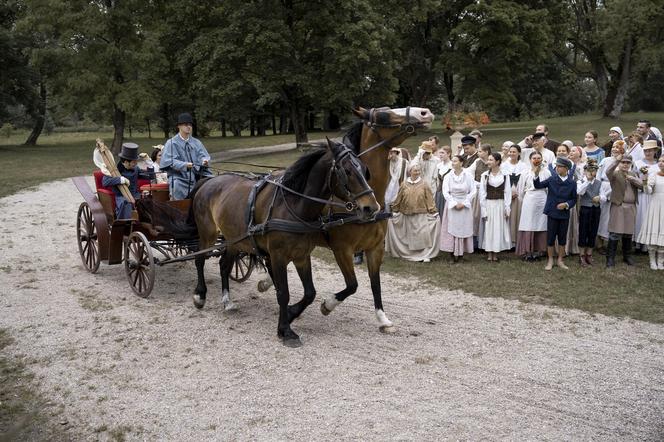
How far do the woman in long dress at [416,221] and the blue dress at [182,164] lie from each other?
366cm

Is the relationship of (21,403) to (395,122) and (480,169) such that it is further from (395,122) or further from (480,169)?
(480,169)

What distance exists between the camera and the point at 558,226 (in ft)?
30.7

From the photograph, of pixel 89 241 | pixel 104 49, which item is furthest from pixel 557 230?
pixel 104 49

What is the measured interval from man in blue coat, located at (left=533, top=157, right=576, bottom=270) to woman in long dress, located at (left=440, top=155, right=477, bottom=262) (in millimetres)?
1322

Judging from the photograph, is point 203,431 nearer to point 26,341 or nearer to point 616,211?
point 26,341

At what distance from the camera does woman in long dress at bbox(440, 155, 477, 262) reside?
10.1m

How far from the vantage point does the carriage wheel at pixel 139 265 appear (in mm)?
7991

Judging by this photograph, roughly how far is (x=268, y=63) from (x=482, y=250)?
67.7ft

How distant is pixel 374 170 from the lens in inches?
259

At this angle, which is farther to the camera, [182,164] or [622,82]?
[622,82]

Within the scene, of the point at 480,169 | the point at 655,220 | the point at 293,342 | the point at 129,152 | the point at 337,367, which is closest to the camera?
the point at 337,367

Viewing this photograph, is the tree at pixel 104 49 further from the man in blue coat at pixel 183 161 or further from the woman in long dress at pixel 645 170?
the woman in long dress at pixel 645 170

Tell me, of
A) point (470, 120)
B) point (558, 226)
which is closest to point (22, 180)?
point (470, 120)

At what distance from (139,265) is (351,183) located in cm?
400
